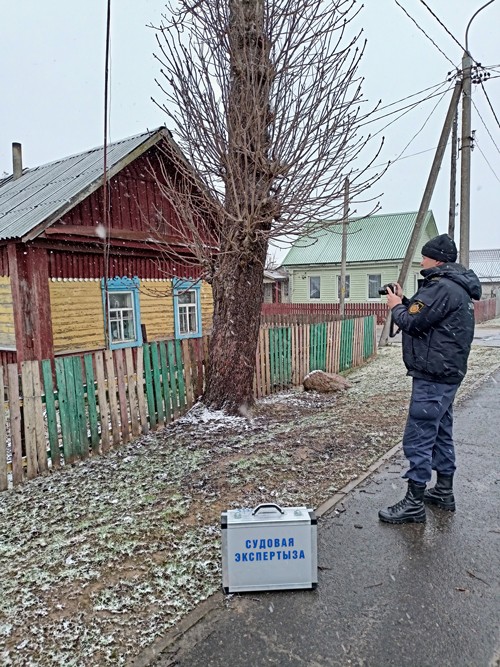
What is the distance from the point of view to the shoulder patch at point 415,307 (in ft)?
10.5

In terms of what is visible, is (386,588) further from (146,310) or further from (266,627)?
(146,310)

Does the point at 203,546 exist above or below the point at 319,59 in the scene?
below

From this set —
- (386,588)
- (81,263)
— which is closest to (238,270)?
(386,588)

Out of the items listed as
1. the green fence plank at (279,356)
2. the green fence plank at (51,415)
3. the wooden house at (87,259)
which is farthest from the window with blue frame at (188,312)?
the green fence plank at (51,415)

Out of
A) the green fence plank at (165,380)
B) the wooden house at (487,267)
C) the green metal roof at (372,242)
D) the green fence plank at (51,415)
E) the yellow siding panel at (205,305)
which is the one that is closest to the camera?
the green fence plank at (51,415)

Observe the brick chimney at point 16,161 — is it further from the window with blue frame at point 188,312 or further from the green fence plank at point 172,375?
the green fence plank at point 172,375

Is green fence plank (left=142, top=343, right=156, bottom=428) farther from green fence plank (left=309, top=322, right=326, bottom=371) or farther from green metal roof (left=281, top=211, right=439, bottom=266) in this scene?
green metal roof (left=281, top=211, right=439, bottom=266)

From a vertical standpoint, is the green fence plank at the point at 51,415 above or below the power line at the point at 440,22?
below

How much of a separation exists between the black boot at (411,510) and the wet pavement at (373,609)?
0.20ft

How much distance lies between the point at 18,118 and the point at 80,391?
2537cm

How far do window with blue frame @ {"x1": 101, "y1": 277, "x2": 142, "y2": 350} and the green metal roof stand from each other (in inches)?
647

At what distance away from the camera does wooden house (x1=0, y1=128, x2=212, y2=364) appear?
27.8ft

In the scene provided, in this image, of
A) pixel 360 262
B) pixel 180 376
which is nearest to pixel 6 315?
pixel 180 376

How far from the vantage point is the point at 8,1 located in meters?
7.33
